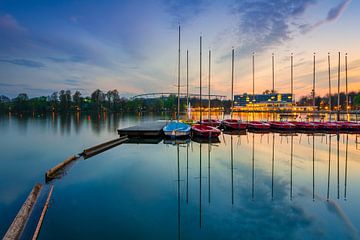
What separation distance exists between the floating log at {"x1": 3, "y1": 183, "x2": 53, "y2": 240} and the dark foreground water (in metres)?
0.23

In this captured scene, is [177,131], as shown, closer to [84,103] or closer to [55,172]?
[55,172]

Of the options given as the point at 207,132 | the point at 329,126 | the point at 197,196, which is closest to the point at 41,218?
the point at 197,196

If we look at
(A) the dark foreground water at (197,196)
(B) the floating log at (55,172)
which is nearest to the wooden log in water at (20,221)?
(A) the dark foreground water at (197,196)

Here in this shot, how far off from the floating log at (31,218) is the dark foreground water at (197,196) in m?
0.23

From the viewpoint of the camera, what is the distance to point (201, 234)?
5.67 m

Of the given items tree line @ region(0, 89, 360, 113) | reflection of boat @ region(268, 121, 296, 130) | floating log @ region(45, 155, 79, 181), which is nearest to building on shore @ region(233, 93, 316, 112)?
tree line @ region(0, 89, 360, 113)

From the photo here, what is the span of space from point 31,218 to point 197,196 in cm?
521

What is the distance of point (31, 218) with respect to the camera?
6.26 meters

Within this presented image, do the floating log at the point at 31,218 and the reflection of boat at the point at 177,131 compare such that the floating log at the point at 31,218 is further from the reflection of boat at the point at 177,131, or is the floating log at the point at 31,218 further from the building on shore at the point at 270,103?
the building on shore at the point at 270,103

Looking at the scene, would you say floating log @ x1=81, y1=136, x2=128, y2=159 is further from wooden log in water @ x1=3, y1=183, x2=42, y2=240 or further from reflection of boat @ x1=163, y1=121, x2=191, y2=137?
wooden log in water @ x1=3, y1=183, x2=42, y2=240

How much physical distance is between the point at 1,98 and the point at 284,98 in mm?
190993

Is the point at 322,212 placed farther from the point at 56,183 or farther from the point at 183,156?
the point at 56,183

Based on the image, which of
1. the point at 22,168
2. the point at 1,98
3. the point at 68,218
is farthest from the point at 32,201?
the point at 1,98

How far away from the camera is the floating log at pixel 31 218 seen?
537 cm
